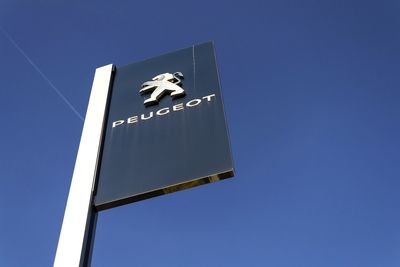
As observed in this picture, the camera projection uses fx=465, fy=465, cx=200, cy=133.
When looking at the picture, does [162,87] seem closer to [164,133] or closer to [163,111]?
[163,111]

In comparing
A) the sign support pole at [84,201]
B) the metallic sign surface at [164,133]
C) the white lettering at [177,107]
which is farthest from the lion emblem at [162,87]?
the sign support pole at [84,201]

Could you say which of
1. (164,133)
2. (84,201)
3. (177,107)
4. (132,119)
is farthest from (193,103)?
(84,201)

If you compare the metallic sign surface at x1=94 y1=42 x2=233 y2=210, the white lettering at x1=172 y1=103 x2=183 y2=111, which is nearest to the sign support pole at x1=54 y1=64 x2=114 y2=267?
the metallic sign surface at x1=94 y1=42 x2=233 y2=210

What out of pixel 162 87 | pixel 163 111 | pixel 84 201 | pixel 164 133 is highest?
pixel 162 87

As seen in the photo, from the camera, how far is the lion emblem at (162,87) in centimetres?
330

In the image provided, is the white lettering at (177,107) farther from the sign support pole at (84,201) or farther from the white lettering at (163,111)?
the sign support pole at (84,201)

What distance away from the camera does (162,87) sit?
3361 millimetres

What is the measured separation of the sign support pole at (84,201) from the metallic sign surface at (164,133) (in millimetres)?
57

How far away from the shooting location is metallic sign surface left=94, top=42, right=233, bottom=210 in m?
2.67

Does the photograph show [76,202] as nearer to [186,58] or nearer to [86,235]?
[86,235]

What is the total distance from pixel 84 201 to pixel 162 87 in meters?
1.08

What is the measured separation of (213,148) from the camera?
9.02 feet

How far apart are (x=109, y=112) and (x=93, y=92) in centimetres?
31

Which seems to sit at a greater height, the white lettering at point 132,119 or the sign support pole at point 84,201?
the white lettering at point 132,119
